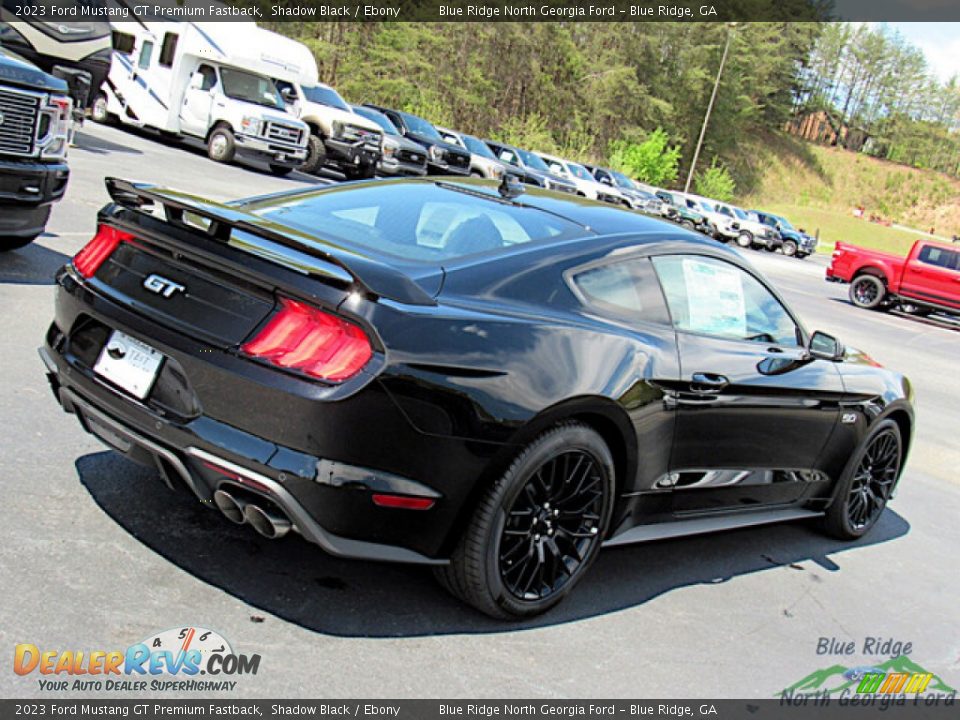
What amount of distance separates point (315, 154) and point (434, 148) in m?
4.44

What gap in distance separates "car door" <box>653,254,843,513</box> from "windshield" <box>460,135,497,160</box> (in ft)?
84.4

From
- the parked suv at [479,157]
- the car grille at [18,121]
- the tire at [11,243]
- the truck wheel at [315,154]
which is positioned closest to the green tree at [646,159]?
the parked suv at [479,157]

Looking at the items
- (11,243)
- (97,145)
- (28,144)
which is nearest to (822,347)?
(28,144)

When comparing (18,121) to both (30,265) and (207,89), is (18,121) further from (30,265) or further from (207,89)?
(207,89)

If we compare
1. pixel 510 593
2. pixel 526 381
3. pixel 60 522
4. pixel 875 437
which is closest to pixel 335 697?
pixel 510 593

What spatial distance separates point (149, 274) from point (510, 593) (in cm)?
173

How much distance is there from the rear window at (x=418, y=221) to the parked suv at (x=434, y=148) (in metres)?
22.6

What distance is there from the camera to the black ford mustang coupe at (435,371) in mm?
3232

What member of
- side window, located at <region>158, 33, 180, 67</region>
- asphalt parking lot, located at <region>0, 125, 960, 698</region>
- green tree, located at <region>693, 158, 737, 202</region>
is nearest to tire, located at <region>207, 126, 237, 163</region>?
side window, located at <region>158, 33, 180, 67</region>

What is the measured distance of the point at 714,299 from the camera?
→ 15.1 feet

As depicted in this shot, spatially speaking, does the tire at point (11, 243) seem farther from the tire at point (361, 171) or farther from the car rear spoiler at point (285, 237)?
the tire at point (361, 171)

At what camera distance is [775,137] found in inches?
3637

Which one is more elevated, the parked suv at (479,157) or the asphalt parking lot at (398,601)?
the asphalt parking lot at (398,601)

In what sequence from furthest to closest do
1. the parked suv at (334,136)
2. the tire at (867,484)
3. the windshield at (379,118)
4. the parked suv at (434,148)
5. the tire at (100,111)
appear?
1. the parked suv at (434,148)
2. the windshield at (379,118)
3. the parked suv at (334,136)
4. the tire at (100,111)
5. the tire at (867,484)
